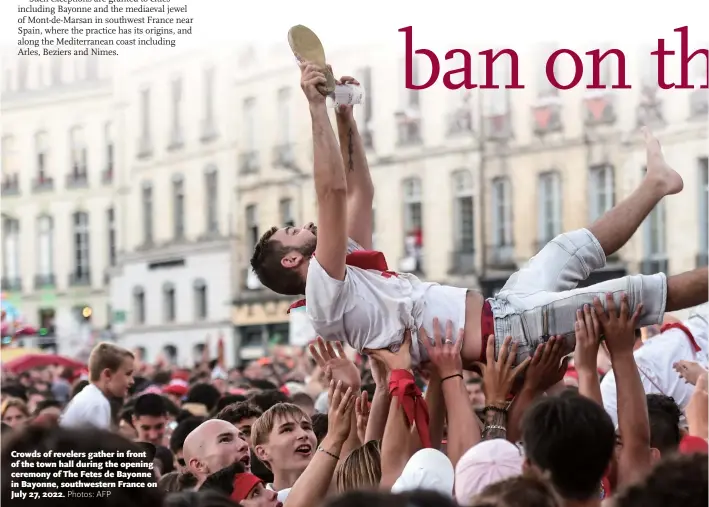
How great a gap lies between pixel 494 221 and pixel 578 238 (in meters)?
33.3

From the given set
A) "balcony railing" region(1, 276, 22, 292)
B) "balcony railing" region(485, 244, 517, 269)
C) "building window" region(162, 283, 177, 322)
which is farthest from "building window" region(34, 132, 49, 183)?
"balcony railing" region(485, 244, 517, 269)

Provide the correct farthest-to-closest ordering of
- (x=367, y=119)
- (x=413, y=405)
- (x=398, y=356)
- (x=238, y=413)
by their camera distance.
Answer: (x=367, y=119) < (x=238, y=413) < (x=398, y=356) < (x=413, y=405)

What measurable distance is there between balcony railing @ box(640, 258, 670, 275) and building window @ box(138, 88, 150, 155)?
21.5 metres

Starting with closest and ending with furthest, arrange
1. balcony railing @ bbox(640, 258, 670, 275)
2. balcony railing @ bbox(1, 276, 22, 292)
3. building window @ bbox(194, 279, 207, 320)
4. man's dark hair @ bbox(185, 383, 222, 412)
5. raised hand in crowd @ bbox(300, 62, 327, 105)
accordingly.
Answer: raised hand in crowd @ bbox(300, 62, 327, 105)
man's dark hair @ bbox(185, 383, 222, 412)
balcony railing @ bbox(640, 258, 670, 275)
building window @ bbox(194, 279, 207, 320)
balcony railing @ bbox(1, 276, 22, 292)

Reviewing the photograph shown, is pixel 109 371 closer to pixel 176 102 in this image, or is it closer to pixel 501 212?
pixel 501 212

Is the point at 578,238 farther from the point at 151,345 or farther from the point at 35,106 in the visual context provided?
the point at 35,106

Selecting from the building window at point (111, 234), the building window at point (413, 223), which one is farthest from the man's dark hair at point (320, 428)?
the building window at point (111, 234)

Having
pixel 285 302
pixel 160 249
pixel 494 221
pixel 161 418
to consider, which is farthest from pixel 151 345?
pixel 161 418

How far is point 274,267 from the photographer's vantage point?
249 inches

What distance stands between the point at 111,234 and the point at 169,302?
15.6 ft

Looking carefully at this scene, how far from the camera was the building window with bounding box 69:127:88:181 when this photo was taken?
52.8 meters

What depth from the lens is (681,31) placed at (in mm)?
5637

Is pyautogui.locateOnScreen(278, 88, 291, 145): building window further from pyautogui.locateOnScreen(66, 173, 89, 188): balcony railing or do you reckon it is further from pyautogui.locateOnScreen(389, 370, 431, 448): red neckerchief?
pyautogui.locateOnScreen(389, 370, 431, 448): red neckerchief

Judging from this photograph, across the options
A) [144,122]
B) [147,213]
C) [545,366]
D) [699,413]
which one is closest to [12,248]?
[147,213]
